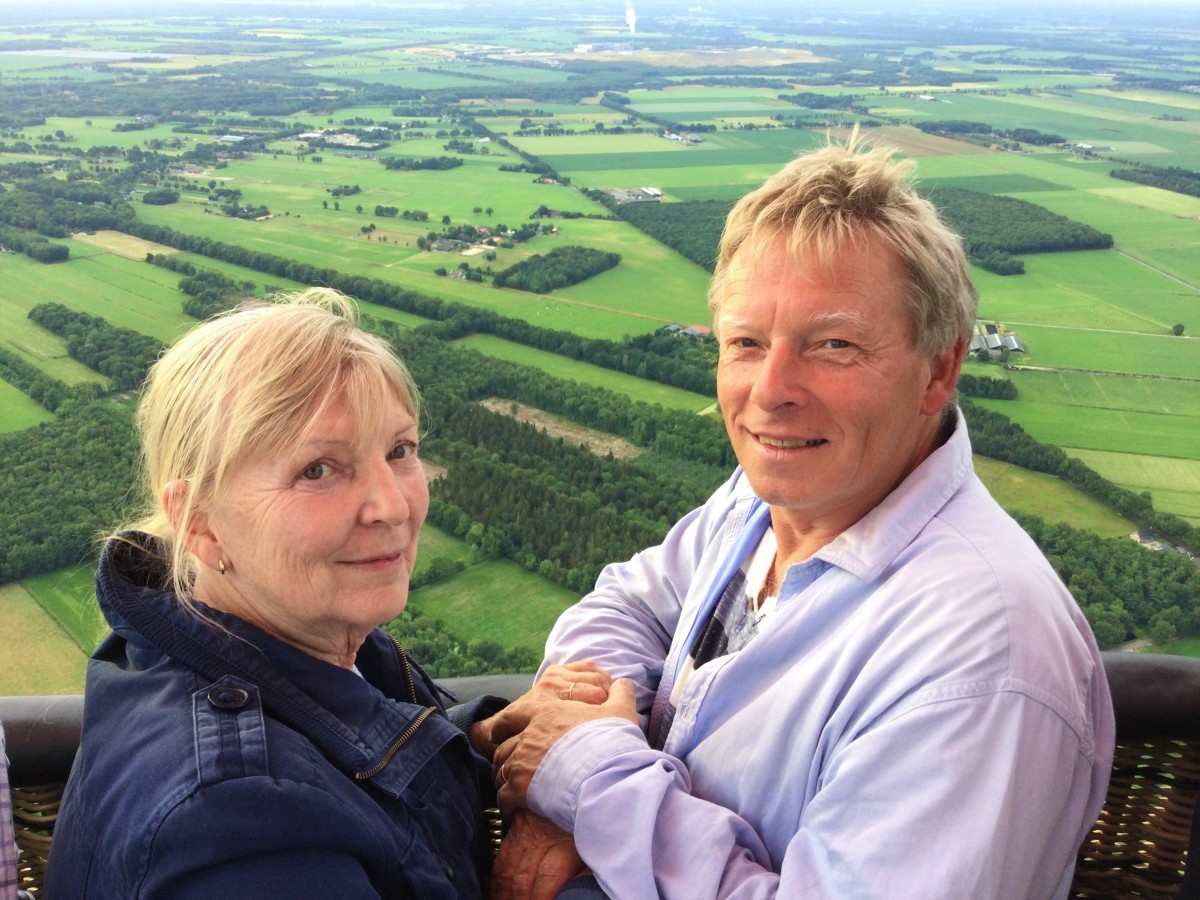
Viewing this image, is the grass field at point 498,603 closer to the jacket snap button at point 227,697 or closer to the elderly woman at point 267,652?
the elderly woman at point 267,652

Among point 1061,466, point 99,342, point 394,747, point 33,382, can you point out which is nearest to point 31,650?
point 394,747

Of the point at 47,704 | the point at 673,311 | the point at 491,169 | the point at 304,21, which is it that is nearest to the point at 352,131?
the point at 491,169

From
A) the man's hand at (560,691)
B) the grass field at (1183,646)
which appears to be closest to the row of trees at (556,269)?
the grass field at (1183,646)

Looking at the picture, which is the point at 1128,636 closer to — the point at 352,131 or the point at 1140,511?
the point at 1140,511

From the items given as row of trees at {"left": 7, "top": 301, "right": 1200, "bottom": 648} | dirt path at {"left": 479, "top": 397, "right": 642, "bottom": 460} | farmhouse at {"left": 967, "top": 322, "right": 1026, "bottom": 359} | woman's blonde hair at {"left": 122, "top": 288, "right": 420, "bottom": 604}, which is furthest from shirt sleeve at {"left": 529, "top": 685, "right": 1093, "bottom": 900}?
farmhouse at {"left": 967, "top": 322, "right": 1026, "bottom": 359}

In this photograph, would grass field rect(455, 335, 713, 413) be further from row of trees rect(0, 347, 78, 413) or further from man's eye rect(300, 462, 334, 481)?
man's eye rect(300, 462, 334, 481)

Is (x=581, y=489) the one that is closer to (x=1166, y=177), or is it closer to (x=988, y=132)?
(x=1166, y=177)
